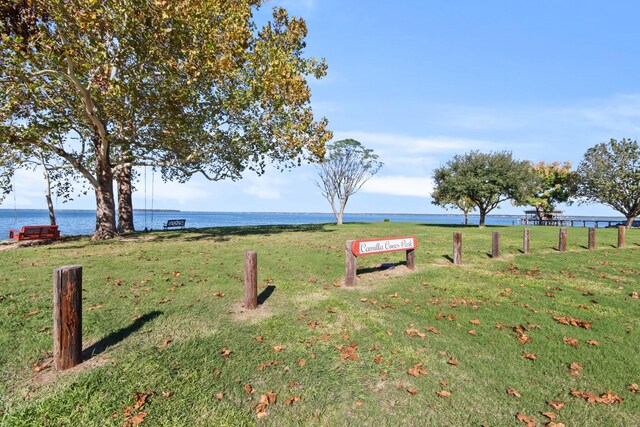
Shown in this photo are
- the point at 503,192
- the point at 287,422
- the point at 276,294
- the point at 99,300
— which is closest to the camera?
the point at 287,422

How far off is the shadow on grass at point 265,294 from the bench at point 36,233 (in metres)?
15.5

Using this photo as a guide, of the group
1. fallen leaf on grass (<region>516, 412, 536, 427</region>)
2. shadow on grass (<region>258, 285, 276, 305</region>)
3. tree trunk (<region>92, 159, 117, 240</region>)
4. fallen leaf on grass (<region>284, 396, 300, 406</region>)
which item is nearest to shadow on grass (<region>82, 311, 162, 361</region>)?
shadow on grass (<region>258, 285, 276, 305</region>)

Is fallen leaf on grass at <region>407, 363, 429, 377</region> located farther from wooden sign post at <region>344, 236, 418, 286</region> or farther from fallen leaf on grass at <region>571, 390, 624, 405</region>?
wooden sign post at <region>344, 236, 418, 286</region>

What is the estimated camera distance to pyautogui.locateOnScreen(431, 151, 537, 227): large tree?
32.2 meters

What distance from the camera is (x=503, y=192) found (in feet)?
109

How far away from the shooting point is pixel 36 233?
17312 mm

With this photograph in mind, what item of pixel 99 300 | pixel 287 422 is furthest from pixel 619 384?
pixel 99 300

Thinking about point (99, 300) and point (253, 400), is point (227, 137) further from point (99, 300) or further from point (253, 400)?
point (253, 400)

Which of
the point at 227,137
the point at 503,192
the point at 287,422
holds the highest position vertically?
the point at 227,137

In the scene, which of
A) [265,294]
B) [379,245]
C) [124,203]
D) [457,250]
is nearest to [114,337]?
[265,294]

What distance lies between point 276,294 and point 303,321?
1793mm

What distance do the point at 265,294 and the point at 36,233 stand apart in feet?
55.3

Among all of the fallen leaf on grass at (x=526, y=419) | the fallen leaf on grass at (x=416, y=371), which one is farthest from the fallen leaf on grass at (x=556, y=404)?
the fallen leaf on grass at (x=416, y=371)

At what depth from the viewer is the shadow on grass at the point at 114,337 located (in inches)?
188
